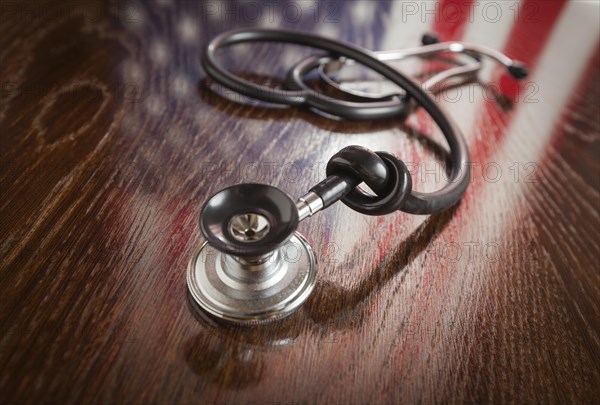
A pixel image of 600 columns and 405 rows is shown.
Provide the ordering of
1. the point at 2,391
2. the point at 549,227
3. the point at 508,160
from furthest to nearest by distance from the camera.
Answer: the point at 508,160
the point at 549,227
the point at 2,391

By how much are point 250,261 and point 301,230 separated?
0.40 ft

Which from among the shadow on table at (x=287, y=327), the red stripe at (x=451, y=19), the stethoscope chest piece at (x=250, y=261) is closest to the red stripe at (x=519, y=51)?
the red stripe at (x=451, y=19)

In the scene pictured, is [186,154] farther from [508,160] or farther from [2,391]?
[508,160]

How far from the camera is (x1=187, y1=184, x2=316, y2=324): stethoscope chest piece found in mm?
440

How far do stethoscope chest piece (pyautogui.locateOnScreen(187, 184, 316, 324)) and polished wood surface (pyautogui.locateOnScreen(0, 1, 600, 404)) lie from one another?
17 mm

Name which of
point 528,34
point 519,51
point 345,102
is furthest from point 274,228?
point 528,34

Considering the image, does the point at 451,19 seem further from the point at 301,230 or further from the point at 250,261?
the point at 250,261

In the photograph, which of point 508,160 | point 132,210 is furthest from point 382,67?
point 132,210

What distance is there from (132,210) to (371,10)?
0.87 metres

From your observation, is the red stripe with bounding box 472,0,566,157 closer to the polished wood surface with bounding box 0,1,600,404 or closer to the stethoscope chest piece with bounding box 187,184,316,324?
the polished wood surface with bounding box 0,1,600,404

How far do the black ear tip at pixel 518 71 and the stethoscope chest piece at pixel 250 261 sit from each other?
678 mm

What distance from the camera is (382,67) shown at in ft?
2.86

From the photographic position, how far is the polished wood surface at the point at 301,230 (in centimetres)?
45

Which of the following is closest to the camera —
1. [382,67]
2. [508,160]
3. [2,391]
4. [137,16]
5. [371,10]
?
[2,391]
